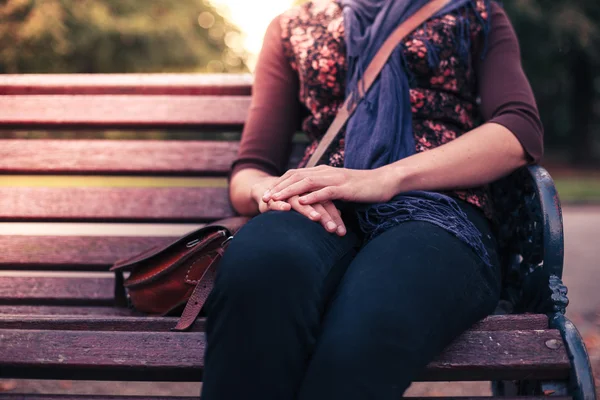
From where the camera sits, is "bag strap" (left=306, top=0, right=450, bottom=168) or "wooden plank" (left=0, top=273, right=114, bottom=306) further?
"wooden plank" (left=0, top=273, right=114, bottom=306)

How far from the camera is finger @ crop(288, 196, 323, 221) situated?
1759 millimetres

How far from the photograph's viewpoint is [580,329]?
4324 millimetres

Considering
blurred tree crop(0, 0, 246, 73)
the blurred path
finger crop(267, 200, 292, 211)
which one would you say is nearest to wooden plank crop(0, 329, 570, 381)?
finger crop(267, 200, 292, 211)

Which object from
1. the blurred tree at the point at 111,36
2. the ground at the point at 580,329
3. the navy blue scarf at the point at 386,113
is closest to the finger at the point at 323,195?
the navy blue scarf at the point at 386,113

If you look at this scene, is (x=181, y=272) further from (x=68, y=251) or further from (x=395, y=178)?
(x=68, y=251)

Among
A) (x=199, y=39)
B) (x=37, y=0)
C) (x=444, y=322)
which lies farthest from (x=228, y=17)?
(x=444, y=322)

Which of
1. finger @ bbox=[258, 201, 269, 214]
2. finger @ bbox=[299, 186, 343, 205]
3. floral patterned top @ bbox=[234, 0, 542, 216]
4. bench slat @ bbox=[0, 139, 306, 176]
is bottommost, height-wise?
bench slat @ bbox=[0, 139, 306, 176]

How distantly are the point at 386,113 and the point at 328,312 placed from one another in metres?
0.79

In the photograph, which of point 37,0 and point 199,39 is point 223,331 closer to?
point 37,0

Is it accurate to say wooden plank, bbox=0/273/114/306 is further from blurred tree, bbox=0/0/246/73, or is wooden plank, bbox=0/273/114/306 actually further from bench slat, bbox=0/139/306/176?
blurred tree, bbox=0/0/246/73

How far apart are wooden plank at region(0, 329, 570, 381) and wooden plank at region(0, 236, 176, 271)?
82 cm

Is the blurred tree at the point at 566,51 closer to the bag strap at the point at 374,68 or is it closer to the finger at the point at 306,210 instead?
the bag strap at the point at 374,68

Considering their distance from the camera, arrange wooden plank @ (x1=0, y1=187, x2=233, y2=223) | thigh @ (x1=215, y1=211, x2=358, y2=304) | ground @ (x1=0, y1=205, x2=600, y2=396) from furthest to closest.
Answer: ground @ (x1=0, y1=205, x2=600, y2=396) < wooden plank @ (x1=0, y1=187, x2=233, y2=223) < thigh @ (x1=215, y1=211, x2=358, y2=304)

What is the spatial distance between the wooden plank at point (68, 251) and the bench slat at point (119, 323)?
0.72 meters
